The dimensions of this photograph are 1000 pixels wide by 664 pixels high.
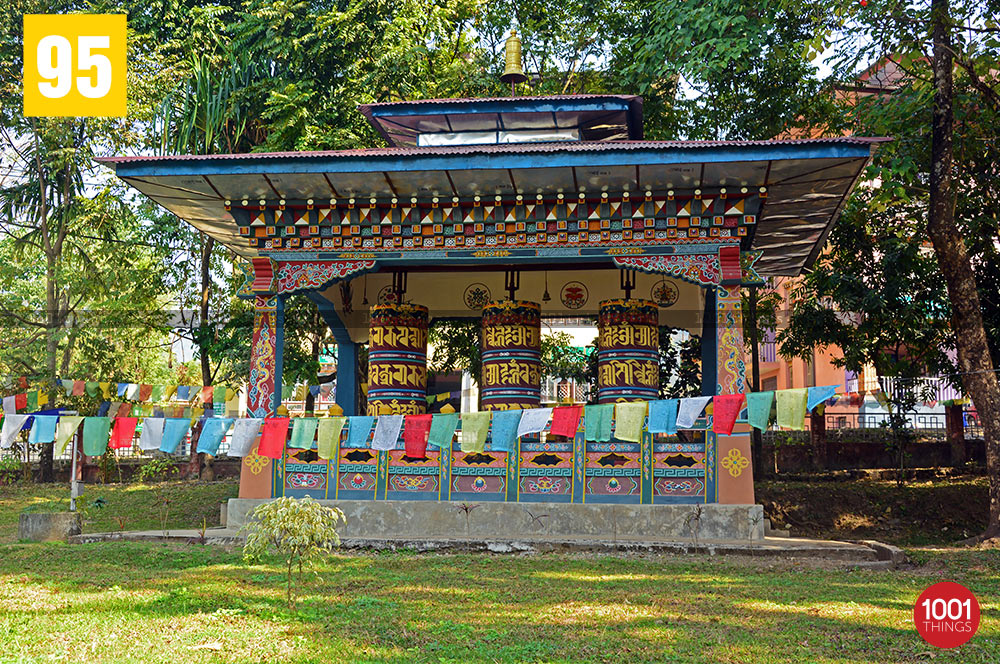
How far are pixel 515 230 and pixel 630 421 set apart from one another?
10.3 feet

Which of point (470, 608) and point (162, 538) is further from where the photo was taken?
point (162, 538)

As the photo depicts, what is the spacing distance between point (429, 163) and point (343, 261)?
215 cm

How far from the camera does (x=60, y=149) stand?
2041 centimetres

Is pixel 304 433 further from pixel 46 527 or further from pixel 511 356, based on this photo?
pixel 46 527

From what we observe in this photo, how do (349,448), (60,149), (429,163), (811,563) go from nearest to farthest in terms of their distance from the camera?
(811,563)
(429,163)
(349,448)
(60,149)

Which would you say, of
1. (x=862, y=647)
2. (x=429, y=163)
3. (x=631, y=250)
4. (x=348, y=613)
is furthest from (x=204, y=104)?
(x=862, y=647)

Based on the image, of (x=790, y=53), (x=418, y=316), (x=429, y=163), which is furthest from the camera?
(x=790, y=53)

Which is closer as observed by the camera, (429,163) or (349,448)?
(429,163)

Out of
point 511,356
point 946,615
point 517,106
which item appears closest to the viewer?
point 946,615

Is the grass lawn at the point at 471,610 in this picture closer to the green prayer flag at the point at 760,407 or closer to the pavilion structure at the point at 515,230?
the green prayer flag at the point at 760,407

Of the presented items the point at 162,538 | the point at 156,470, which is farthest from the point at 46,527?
the point at 156,470

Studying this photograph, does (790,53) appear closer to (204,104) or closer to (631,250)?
(631,250)

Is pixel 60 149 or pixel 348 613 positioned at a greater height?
pixel 60 149

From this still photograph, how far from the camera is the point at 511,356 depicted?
558 inches
